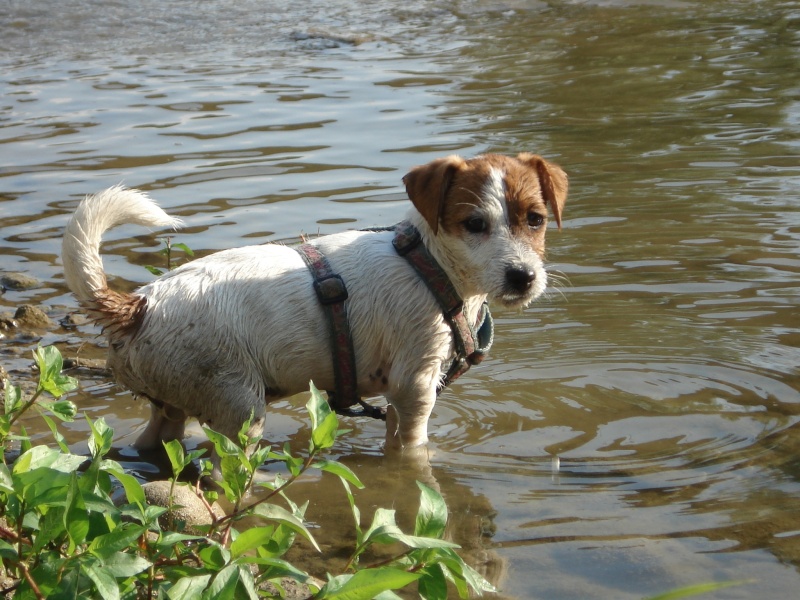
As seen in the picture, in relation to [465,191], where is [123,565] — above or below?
below

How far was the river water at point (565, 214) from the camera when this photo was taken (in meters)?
4.47

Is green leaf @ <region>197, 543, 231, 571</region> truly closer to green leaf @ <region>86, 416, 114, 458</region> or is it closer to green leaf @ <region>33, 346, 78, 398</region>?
green leaf @ <region>86, 416, 114, 458</region>

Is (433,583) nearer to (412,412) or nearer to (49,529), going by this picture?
(49,529)

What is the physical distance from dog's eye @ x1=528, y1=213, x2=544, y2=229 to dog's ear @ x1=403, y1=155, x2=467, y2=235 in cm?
38

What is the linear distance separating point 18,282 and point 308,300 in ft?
10.8

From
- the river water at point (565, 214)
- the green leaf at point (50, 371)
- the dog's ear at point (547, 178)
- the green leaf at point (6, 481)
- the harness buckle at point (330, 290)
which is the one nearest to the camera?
the green leaf at point (6, 481)

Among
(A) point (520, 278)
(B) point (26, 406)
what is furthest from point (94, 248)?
(A) point (520, 278)

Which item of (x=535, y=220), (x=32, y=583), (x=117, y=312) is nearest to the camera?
(x=32, y=583)

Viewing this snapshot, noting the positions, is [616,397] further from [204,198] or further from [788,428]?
[204,198]

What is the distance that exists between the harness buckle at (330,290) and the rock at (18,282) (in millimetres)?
3241

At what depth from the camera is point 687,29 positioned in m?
13.8

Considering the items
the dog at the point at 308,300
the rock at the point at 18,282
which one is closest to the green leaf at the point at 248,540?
the dog at the point at 308,300

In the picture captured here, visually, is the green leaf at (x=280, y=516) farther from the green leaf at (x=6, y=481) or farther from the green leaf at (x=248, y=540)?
the green leaf at (x=6, y=481)

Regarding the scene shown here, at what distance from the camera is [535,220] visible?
15.9ft
